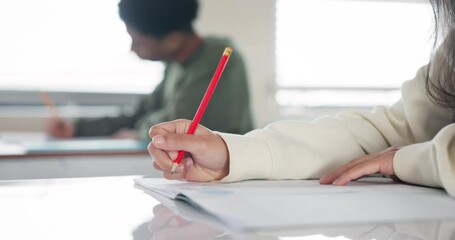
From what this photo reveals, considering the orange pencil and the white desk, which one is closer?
the white desk

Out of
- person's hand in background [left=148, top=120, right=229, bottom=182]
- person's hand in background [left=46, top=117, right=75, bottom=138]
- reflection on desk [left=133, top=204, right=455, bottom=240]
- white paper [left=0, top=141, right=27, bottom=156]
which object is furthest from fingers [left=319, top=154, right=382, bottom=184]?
person's hand in background [left=46, top=117, right=75, bottom=138]

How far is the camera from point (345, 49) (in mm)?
3484

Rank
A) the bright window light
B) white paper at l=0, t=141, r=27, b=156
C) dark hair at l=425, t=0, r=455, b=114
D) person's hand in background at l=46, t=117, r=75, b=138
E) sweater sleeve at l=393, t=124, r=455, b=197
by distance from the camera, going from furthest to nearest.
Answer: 1. the bright window light
2. person's hand in background at l=46, t=117, r=75, b=138
3. white paper at l=0, t=141, r=27, b=156
4. dark hair at l=425, t=0, r=455, b=114
5. sweater sleeve at l=393, t=124, r=455, b=197

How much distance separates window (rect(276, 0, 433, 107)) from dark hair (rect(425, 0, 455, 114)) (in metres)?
2.58

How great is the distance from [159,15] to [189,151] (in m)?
2.20

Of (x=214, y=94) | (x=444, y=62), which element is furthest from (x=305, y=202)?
(x=214, y=94)

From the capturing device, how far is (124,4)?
306 centimetres

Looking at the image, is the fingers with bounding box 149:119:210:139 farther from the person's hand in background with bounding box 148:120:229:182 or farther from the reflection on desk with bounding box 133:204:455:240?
the reflection on desk with bounding box 133:204:455:240

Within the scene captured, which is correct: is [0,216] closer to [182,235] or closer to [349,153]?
[182,235]

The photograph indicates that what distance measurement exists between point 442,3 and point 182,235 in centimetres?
54

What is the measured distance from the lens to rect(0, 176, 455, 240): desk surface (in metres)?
0.42

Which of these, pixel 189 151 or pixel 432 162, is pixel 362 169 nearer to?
pixel 432 162

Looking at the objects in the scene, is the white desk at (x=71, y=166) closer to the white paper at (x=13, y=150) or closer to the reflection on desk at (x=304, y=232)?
the white paper at (x=13, y=150)

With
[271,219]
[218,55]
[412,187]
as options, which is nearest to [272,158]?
[412,187]
